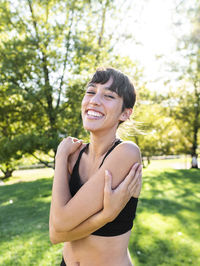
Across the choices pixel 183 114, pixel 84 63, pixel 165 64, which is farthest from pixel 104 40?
pixel 183 114

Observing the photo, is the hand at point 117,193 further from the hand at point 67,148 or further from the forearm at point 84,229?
the hand at point 67,148

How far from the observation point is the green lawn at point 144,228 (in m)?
4.20

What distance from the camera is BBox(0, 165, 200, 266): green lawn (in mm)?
4203

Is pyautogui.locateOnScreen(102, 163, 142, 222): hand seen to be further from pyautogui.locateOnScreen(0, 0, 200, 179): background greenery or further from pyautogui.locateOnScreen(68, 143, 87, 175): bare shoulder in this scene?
pyautogui.locateOnScreen(0, 0, 200, 179): background greenery

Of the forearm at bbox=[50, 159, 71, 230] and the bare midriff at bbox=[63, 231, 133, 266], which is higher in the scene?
the forearm at bbox=[50, 159, 71, 230]

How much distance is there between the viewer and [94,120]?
1547 mm

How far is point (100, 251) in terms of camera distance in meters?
1.47

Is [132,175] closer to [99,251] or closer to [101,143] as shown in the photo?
[101,143]

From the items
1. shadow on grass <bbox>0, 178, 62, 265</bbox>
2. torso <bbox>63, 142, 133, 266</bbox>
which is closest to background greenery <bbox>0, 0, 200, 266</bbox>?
shadow on grass <bbox>0, 178, 62, 265</bbox>

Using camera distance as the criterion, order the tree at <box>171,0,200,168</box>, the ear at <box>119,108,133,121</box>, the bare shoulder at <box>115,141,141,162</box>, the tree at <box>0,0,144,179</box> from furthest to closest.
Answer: the tree at <box>171,0,200,168</box>
the tree at <box>0,0,144,179</box>
the ear at <box>119,108,133,121</box>
the bare shoulder at <box>115,141,141,162</box>

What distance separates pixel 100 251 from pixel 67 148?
2.41 feet

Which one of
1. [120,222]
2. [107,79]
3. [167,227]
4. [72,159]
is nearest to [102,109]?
[107,79]

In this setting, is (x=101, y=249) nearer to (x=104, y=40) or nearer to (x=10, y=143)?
(x=10, y=143)

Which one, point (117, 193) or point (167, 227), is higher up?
point (117, 193)
